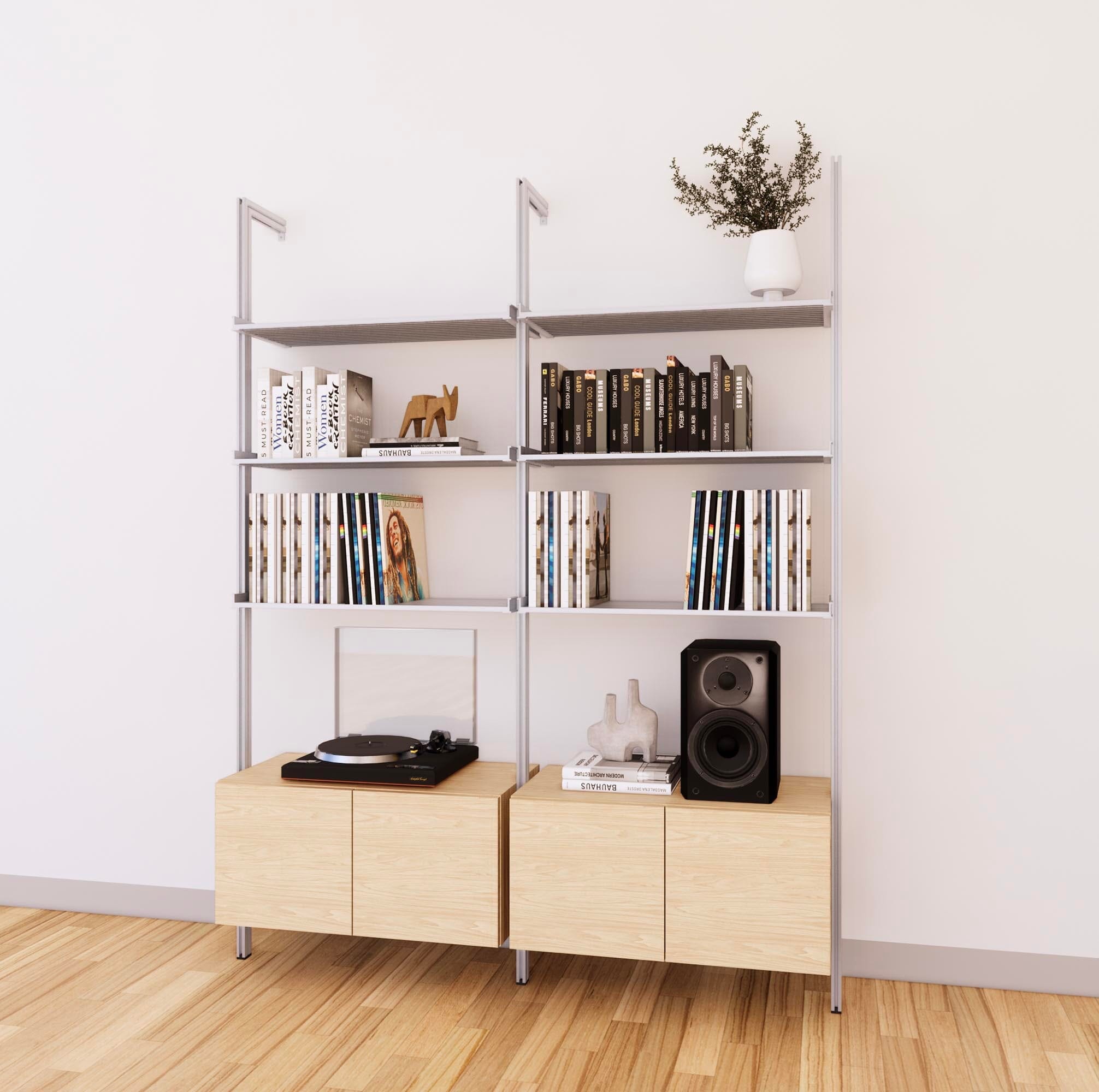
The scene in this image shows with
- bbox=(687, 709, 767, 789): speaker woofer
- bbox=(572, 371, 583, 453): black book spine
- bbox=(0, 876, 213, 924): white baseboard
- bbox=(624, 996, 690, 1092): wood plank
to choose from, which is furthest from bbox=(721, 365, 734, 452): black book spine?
bbox=(0, 876, 213, 924): white baseboard

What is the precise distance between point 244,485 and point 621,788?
134 cm

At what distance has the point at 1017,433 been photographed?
2721 millimetres

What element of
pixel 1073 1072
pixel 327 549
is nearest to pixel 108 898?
pixel 327 549

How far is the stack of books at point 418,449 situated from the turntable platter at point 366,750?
78 cm

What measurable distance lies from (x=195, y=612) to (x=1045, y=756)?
8.17 feet

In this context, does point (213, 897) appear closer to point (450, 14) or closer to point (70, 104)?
point (70, 104)

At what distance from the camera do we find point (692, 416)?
262cm

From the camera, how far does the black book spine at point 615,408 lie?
2.66 meters

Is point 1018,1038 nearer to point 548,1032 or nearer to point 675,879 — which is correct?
point 675,879

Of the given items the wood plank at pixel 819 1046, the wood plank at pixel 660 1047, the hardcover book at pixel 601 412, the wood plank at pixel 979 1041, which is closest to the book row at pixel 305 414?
the hardcover book at pixel 601 412

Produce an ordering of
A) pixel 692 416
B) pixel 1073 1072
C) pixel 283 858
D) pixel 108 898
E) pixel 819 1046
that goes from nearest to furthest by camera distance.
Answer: pixel 1073 1072 < pixel 819 1046 < pixel 692 416 < pixel 283 858 < pixel 108 898

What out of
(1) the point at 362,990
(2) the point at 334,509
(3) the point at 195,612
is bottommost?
(1) the point at 362,990

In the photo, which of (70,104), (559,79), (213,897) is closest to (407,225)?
(559,79)

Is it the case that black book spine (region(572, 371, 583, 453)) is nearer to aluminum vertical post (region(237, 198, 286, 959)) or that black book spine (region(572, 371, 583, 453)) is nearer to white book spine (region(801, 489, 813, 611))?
white book spine (region(801, 489, 813, 611))
